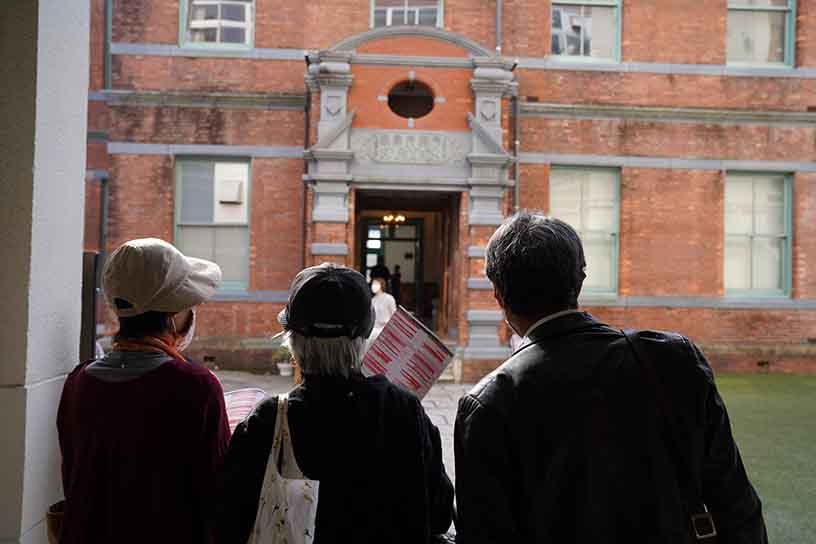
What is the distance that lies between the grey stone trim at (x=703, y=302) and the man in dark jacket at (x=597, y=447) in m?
9.73

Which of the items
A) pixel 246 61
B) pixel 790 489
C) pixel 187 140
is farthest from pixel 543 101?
pixel 790 489

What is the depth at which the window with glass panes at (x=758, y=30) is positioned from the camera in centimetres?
1170

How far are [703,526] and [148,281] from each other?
168cm

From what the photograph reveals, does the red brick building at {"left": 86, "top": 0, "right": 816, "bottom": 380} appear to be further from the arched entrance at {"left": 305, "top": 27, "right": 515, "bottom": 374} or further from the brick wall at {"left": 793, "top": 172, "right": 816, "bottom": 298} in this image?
the arched entrance at {"left": 305, "top": 27, "right": 515, "bottom": 374}

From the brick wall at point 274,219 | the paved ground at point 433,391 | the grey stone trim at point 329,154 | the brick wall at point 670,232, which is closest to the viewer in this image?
the paved ground at point 433,391

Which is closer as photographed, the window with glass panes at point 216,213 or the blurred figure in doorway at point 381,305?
the blurred figure in doorway at point 381,305

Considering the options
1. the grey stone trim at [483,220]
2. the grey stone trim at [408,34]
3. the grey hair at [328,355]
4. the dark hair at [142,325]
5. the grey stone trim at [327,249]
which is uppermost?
the grey stone trim at [408,34]

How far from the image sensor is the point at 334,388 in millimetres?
1715

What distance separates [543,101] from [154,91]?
6.79 m

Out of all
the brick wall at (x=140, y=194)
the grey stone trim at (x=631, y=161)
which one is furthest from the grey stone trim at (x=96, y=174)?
the grey stone trim at (x=631, y=161)

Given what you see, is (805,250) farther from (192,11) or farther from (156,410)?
(156,410)

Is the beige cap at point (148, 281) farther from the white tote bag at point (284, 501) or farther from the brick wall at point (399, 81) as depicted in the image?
the brick wall at point (399, 81)

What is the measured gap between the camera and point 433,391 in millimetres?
9484

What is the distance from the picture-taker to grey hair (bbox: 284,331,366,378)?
5.60 feet
